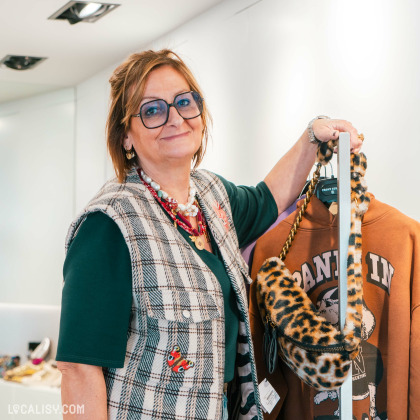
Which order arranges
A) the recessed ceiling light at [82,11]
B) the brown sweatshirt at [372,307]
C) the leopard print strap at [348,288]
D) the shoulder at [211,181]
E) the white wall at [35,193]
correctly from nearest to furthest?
the leopard print strap at [348,288] → the brown sweatshirt at [372,307] → the shoulder at [211,181] → the recessed ceiling light at [82,11] → the white wall at [35,193]

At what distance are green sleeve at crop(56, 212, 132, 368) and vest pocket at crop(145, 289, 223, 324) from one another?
0.06 m

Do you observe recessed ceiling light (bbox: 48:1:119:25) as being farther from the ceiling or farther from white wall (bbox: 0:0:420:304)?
white wall (bbox: 0:0:420:304)

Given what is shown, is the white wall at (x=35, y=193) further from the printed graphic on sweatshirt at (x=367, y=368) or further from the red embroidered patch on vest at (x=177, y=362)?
the printed graphic on sweatshirt at (x=367, y=368)

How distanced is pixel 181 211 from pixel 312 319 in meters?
0.43

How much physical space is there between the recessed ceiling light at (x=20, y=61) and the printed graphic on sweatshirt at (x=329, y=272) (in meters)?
3.46

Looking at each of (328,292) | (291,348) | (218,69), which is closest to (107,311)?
(291,348)

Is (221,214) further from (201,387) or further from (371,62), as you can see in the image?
(371,62)

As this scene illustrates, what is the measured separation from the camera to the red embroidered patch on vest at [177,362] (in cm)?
150

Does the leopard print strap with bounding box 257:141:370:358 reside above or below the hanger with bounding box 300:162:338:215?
below

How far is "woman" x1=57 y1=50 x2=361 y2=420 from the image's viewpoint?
56.8 inches

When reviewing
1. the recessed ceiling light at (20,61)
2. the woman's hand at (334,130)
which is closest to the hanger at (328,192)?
the woman's hand at (334,130)
